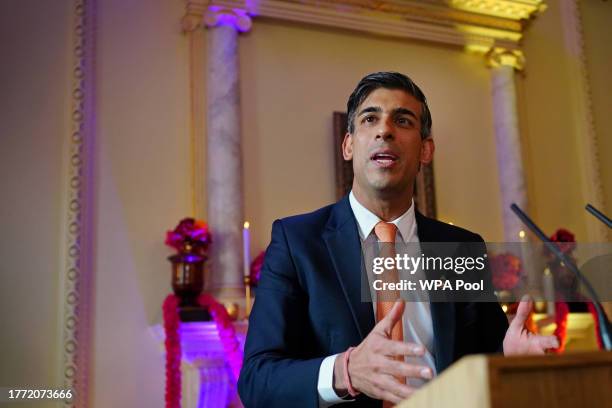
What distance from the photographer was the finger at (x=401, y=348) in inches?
Answer: 48.5

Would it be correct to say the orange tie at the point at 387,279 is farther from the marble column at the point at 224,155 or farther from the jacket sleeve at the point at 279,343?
the marble column at the point at 224,155

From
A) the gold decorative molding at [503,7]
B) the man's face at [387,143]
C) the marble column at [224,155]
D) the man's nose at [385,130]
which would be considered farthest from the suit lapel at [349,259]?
the gold decorative molding at [503,7]

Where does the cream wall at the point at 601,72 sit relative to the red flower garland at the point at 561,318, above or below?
above

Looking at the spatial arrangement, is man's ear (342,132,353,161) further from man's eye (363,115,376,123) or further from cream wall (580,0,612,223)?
cream wall (580,0,612,223)

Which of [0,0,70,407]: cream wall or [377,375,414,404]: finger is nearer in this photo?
[377,375,414,404]: finger

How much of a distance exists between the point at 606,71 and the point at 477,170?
171cm

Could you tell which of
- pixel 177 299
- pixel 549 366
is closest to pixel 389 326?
pixel 549 366

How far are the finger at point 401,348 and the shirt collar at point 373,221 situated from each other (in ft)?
2.54

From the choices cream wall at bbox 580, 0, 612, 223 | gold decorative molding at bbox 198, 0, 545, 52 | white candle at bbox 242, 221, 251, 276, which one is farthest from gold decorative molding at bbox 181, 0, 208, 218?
cream wall at bbox 580, 0, 612, 223

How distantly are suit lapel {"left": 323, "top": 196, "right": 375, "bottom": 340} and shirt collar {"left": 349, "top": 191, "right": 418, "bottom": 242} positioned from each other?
1.0 inches

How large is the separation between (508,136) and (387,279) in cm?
379

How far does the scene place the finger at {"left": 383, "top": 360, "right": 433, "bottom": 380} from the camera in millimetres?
1226

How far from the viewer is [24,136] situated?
4.16m

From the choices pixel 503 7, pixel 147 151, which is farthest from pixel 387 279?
pixel 503 7
